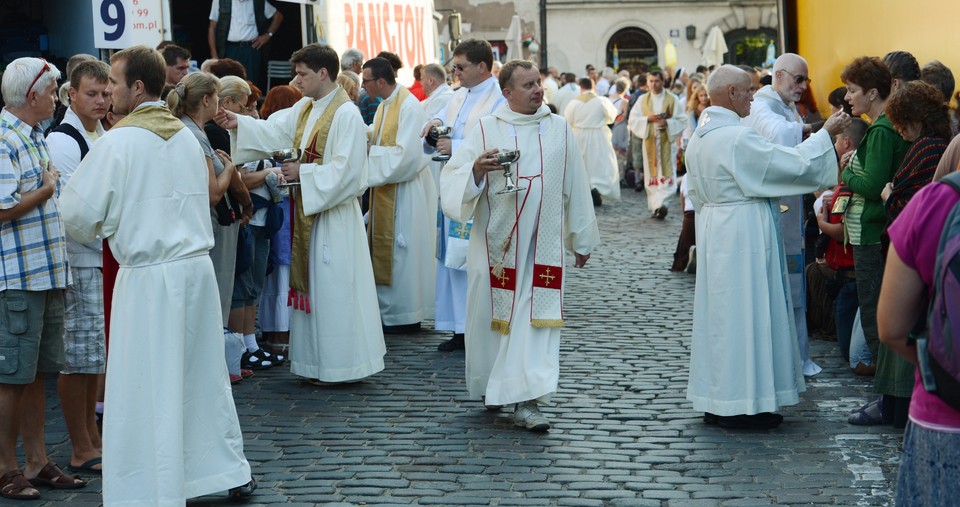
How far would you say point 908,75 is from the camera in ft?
24.8

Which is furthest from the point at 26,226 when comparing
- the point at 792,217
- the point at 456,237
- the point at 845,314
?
the point at 845,314

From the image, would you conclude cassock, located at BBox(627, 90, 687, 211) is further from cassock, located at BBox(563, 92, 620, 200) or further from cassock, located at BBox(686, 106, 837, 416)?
cassock, located at BBox(686, 106, 837, 416)

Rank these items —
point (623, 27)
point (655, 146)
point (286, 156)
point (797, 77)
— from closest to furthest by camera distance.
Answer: point (286, 156), point (797, 77), point (655, 146), point (623, 27)

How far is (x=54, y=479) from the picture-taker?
5.92m

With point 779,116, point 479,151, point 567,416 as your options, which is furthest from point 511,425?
point 779,116

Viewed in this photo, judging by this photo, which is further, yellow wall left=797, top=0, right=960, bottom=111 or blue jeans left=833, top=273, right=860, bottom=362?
yellow wall left=797, top=0, right=960, bottom=111

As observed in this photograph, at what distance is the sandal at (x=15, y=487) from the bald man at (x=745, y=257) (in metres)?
3.33

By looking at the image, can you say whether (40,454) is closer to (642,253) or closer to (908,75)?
(908,75)

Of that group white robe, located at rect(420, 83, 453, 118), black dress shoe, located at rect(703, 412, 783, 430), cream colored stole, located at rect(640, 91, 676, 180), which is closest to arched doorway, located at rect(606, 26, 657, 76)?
cream colored stole, located at rect(640, 91, 676, 180)

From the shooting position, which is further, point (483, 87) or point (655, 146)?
point (655, 146)

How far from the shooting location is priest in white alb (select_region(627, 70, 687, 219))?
58.9ft

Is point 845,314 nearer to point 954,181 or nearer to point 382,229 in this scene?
point 382,229

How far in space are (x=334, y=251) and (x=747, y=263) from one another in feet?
8.27

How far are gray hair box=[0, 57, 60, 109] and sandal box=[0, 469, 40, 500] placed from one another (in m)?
1.63
